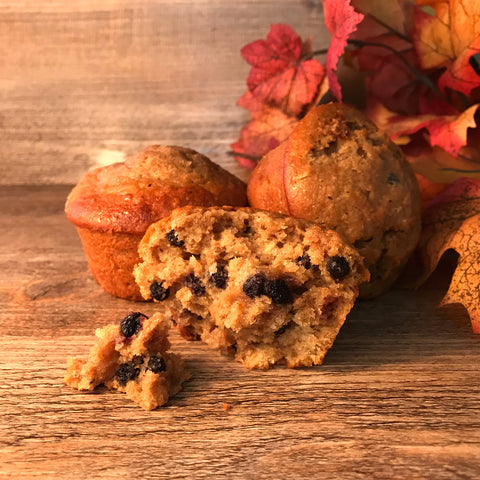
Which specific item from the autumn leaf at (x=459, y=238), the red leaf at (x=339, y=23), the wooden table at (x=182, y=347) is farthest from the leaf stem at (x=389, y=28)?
the wooden table at (x=182, y=347)

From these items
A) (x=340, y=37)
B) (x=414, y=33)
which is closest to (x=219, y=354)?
(x=340, y=37)

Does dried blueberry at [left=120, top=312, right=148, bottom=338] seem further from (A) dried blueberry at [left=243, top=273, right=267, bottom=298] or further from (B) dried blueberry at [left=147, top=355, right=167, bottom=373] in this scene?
(A) dried blueberry at [left=243, top=273, right=267, bottom=298]

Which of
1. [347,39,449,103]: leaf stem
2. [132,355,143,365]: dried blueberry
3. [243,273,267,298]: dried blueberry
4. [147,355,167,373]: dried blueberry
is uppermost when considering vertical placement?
[347,39,449,103]: leaf stem

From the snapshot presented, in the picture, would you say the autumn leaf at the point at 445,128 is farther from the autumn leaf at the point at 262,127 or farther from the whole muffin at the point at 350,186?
the autumn leaf at the point at 262,127

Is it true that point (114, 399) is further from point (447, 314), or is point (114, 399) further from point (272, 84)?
point (272, 84)

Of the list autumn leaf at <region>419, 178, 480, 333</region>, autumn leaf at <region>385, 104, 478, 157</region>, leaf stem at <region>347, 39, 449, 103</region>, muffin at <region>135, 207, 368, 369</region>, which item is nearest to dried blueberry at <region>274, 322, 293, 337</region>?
muffin at <region>135, 207, 368, 369</region>

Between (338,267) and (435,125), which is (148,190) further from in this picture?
(435,125)
